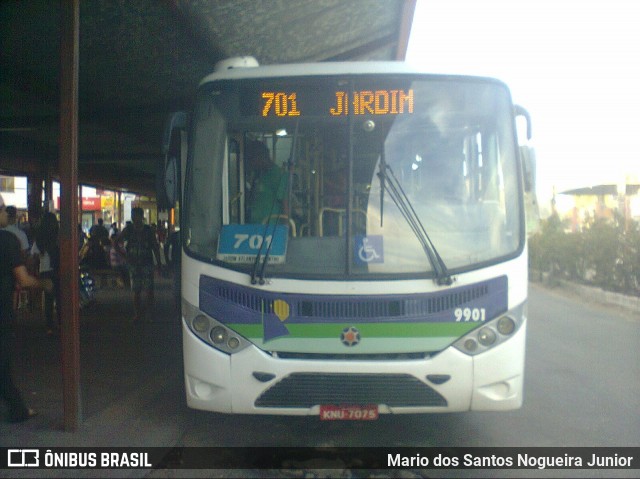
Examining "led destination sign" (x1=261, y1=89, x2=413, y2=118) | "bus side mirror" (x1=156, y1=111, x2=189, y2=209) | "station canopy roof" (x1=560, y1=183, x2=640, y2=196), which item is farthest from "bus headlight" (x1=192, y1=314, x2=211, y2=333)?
"station canopy roof" (x1=560, y1=183, x2=640, y2=196)

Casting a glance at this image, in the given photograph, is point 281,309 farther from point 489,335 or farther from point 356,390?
point 489,335

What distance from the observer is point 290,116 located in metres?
6.00

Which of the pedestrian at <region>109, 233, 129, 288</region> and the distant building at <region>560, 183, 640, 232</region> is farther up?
the distant building at <region>560, 183, 640, 232</region>

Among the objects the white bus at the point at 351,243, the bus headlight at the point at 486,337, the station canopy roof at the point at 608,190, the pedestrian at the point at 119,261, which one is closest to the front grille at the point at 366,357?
the white bus at the point at 351,243

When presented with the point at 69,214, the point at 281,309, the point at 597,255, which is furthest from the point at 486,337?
the point at 597,255

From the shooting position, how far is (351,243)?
5.65m

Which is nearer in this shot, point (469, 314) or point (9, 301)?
point (469, 314)

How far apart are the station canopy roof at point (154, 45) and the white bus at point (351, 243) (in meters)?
3.02

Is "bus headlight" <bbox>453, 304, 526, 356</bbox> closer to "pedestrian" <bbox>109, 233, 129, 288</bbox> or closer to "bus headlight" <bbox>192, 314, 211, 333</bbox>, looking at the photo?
"bus headlight" <bbox>192, 314, 211, 333</bbox>

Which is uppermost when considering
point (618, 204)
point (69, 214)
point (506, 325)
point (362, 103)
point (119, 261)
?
point (362, 103)

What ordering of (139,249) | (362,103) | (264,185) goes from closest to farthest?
(362,103), (264,185), (139,249)

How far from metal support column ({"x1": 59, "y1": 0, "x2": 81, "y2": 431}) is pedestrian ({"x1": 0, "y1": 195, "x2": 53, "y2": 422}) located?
0.39 metres

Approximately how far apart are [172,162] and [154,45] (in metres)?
4.35

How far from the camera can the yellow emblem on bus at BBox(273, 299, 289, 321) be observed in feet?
18.0
